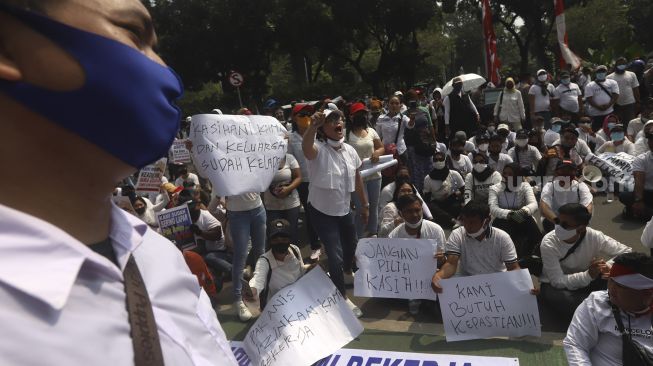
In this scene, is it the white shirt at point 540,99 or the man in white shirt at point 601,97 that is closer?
the man in white shirt at point 601,97

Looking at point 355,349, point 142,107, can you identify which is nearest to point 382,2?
point 355,349

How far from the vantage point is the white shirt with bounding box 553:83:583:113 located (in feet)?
32.4

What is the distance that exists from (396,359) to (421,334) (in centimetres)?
63

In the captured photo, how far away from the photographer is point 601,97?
9391mm

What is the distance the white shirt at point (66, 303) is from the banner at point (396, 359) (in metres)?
2.66

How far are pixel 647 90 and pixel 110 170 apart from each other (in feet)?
41.5

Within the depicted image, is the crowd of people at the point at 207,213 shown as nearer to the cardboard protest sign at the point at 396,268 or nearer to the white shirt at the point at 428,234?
the white shirt at the point at 428,234

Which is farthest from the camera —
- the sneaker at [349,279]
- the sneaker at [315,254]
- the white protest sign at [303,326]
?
the sneaker at [315,254]

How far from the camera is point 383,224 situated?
5.06 metres

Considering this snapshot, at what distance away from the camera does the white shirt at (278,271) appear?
13.3 ft

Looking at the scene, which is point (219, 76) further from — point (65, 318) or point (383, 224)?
point (65, 318)

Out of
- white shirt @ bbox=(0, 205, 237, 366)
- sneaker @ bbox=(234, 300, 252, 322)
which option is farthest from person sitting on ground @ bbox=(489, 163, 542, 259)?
white shirt @ bbox=(0, 205, 237, 366)

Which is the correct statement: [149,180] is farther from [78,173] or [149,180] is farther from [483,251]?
[78,173]

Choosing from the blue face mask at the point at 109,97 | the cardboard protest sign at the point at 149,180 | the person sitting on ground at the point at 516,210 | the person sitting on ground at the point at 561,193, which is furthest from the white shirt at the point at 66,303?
the cardboard protest sign at the point at 149,180
